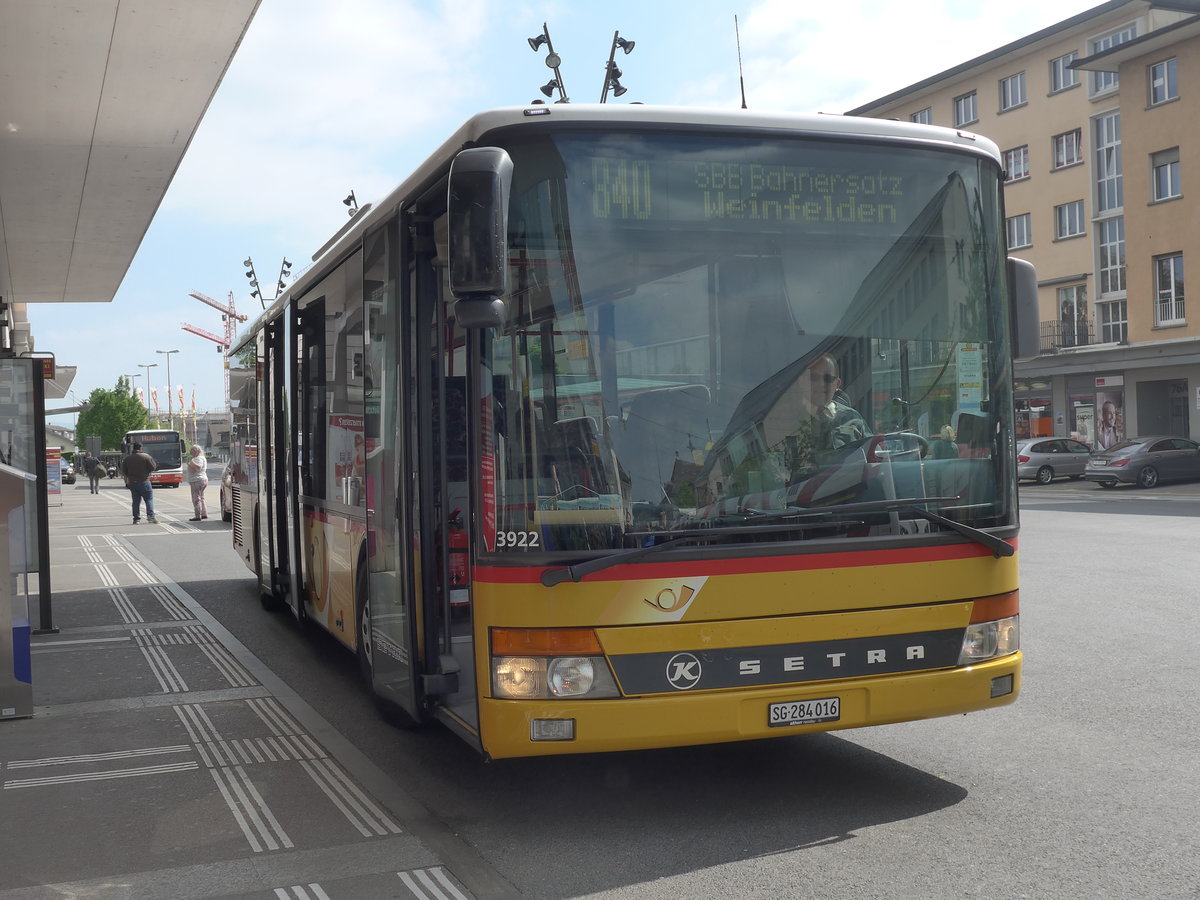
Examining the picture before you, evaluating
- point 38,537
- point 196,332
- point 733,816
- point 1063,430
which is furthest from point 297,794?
point 196,332

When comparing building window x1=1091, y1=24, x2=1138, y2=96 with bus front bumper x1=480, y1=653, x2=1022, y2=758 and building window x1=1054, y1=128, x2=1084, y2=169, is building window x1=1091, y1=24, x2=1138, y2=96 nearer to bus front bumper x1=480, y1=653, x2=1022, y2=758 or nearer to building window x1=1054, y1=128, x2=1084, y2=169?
building window x1=1054, y1=128, x2=1084, y2=169

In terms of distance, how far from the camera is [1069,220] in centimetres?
4606

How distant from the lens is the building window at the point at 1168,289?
39.9 meters

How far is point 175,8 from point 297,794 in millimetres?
8012

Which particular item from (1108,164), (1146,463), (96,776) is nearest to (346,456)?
(96,776)

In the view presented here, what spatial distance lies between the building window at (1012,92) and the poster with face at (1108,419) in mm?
12369

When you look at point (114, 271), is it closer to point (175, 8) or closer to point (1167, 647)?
point (175, 8)

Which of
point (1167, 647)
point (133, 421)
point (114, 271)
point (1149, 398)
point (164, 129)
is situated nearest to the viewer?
point (1167, 647)

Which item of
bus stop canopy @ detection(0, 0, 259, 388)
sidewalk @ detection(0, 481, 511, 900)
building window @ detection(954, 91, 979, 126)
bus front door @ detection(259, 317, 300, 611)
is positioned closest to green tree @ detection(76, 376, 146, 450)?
building window @ detection(954, 91, 979, 126)

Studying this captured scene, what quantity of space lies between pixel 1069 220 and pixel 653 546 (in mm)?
45613

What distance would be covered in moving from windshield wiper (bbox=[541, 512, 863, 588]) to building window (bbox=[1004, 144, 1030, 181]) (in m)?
46.3

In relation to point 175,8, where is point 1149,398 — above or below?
below

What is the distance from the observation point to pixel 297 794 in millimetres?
5711

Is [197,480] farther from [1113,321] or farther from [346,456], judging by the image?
[1113,321]
